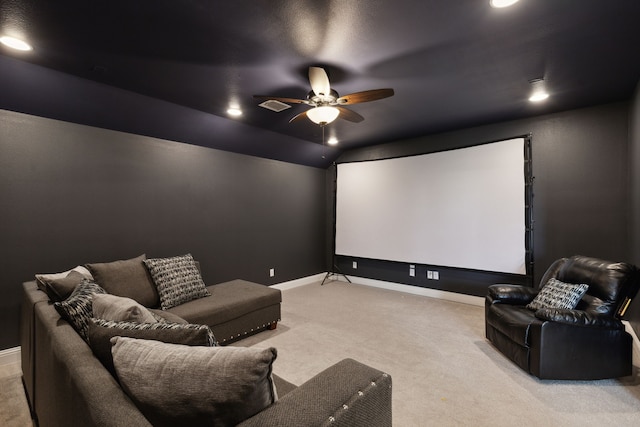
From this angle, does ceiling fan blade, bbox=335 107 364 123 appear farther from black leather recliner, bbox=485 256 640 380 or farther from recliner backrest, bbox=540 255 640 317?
recliner backrest, bbox=540 255 640 317

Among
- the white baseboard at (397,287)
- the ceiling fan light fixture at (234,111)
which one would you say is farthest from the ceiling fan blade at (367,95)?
the white baseboard at (397,287)

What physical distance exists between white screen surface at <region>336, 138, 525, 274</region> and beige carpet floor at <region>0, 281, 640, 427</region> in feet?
2.99

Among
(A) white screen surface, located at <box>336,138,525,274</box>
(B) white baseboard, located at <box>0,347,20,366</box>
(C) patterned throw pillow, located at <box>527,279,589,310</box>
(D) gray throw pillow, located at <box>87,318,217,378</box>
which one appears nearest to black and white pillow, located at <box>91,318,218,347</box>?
(D) gray throw pillow, located at <box>87,318,217,378</box>

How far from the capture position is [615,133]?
345cm

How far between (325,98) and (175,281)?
7.59 ft

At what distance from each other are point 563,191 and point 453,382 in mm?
2981

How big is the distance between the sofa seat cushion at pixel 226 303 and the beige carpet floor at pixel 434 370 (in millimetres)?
372

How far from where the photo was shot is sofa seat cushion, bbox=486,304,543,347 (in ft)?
7.97

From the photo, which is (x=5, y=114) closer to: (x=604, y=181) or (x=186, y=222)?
(x=186, y=222)

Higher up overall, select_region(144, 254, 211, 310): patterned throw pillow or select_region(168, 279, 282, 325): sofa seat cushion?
select_region(144, 254, 211, 310): patterned throw pillow

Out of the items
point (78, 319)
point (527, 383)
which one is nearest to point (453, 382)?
point (527, 383)

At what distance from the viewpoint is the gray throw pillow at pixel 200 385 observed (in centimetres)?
84

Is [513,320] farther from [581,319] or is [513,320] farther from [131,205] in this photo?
[131,205]

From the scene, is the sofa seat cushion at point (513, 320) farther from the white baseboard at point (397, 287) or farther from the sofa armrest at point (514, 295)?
the white baseboard at point (397, 287)
